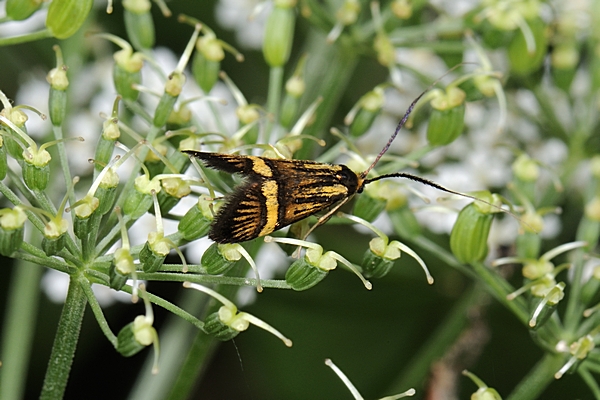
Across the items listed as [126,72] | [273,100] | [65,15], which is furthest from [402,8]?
[65,15]

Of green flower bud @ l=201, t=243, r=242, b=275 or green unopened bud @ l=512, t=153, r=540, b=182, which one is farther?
green unopened bud @ l=512, t=153, r=540, b=182

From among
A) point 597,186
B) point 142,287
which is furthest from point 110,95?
point 597,186

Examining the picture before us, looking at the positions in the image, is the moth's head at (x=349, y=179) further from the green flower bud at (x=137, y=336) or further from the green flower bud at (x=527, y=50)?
the green flower bud at (x=527, y=50)

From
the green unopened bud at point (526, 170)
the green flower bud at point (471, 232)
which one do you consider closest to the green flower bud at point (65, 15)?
the green flower bud at point (471, 232)

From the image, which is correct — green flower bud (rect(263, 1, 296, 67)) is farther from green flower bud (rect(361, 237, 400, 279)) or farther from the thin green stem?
the thin green stem

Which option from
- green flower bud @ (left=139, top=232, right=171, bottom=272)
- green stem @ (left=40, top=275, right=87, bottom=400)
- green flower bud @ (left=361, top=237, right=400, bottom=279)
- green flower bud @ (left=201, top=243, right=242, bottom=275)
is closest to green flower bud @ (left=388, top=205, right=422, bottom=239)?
green flower bud @ (left=361, top=237, right=400, bottom=279)

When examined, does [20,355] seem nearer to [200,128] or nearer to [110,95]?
[200,128]
